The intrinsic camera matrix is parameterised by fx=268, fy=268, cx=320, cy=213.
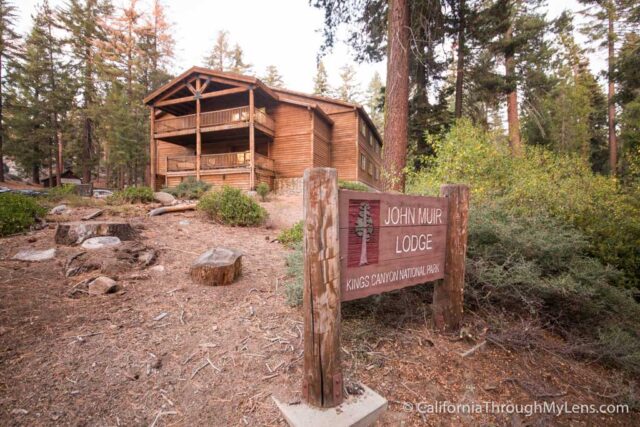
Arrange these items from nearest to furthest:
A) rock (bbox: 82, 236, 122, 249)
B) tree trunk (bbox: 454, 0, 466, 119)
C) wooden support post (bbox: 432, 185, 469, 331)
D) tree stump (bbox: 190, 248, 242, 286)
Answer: wooden support post (bbox: 432, 185, 469, 331) < tree stump (bbox: 190, 248, 242, 286) < rock (bbox: 82, 236, 122, 249) < tree trunk (bbox: 454, 0, 466, 119)

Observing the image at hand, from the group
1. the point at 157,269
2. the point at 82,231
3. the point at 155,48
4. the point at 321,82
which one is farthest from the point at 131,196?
the point at 321,82

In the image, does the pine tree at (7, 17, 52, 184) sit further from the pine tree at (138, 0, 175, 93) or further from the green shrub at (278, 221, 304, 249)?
the green shrub at (278, 221, 304, 249)

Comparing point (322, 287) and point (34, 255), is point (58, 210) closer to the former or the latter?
point (34, 255)

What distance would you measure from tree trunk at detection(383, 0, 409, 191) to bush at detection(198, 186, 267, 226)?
143 inches

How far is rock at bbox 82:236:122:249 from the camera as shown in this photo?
14.6ft

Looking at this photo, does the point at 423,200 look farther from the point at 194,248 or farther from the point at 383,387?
the point at 194,248

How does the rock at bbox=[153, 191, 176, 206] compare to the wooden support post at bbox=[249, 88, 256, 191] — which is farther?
the wooden support post at bbox=[249, 88, 256, 191]

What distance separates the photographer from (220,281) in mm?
3631

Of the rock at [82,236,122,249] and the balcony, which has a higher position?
the balcony

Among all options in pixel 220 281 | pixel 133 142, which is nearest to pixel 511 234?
pixel 220 281

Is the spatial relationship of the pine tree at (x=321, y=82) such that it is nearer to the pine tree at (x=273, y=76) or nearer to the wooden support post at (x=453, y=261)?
the pine tree at (x=273, y=76)

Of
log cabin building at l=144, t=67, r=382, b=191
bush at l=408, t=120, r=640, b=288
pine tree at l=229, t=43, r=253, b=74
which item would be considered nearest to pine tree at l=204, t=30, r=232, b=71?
pine tree at l=229, t=43, r=253, b=74

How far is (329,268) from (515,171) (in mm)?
4541

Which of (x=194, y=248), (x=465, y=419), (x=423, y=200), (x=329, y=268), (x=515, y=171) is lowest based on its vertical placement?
(x=465, y=419)
